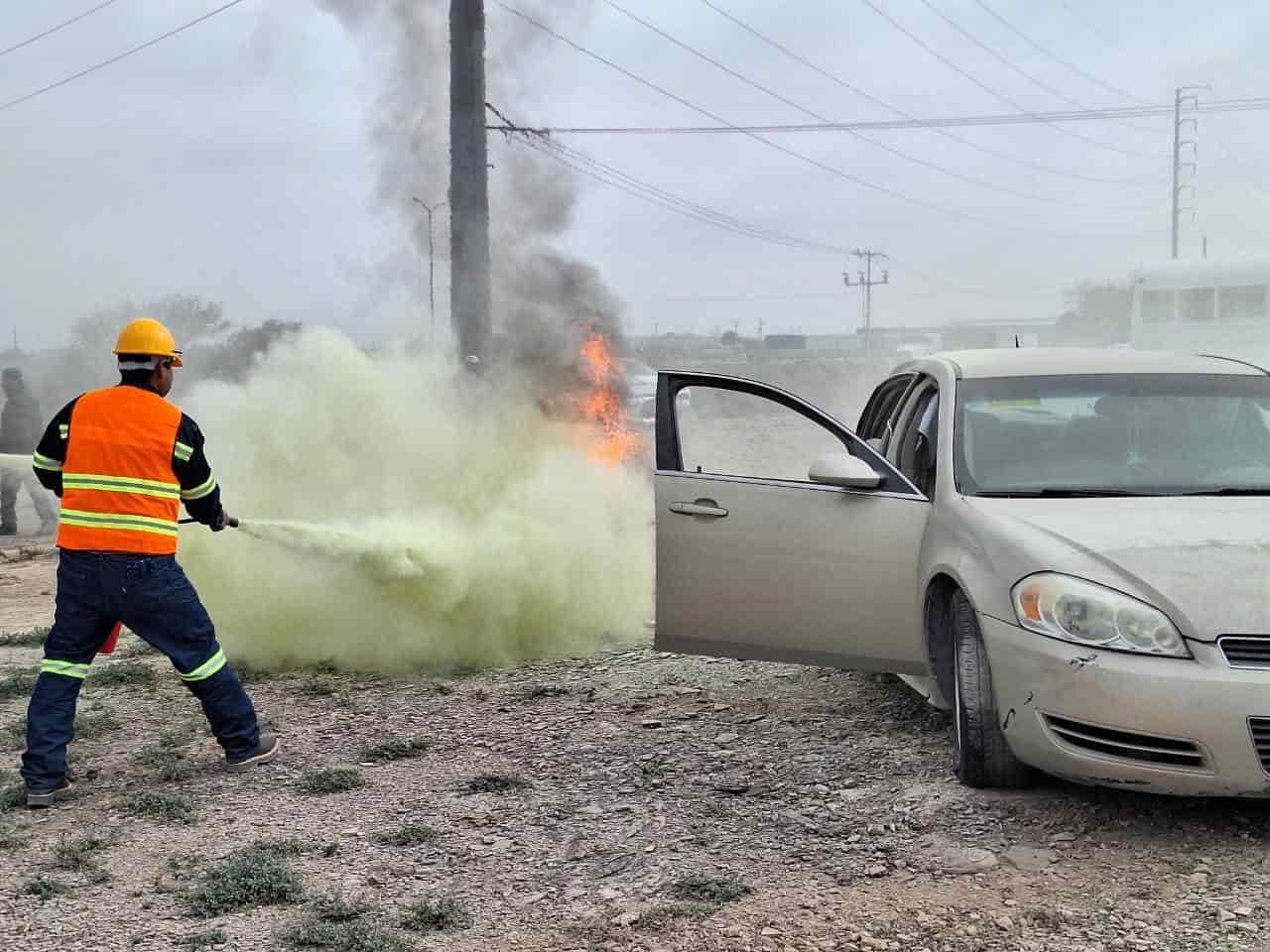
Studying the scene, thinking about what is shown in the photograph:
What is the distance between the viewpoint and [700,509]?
527 cm

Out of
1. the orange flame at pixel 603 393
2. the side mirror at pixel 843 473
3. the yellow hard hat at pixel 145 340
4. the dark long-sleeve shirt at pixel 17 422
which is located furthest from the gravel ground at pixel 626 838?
the orange flame at pixel 603 393

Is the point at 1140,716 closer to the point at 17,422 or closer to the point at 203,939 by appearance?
the point at 203,939

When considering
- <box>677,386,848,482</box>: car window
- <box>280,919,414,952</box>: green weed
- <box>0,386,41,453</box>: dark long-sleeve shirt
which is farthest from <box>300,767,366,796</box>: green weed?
<box>0,386,41,453</box>: dark long-sleeve shirt

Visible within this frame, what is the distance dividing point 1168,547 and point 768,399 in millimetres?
1860

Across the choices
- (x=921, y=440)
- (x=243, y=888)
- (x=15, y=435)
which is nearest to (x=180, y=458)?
(x=243, y=888)

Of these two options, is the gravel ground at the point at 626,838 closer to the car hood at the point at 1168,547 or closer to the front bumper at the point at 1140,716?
the front bumper at the point at 1140,716

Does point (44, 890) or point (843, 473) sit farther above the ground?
point (843, 473)

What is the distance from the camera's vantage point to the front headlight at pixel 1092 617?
389 centimetres

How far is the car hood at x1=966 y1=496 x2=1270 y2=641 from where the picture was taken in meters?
3.88

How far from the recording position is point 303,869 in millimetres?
4207

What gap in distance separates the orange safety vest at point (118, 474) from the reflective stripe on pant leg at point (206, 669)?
493 millimetres

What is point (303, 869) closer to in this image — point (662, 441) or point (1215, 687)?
point (662, 441)

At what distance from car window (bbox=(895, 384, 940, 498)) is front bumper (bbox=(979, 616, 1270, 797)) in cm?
119

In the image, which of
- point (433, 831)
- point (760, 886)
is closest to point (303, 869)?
point (433, 831)
